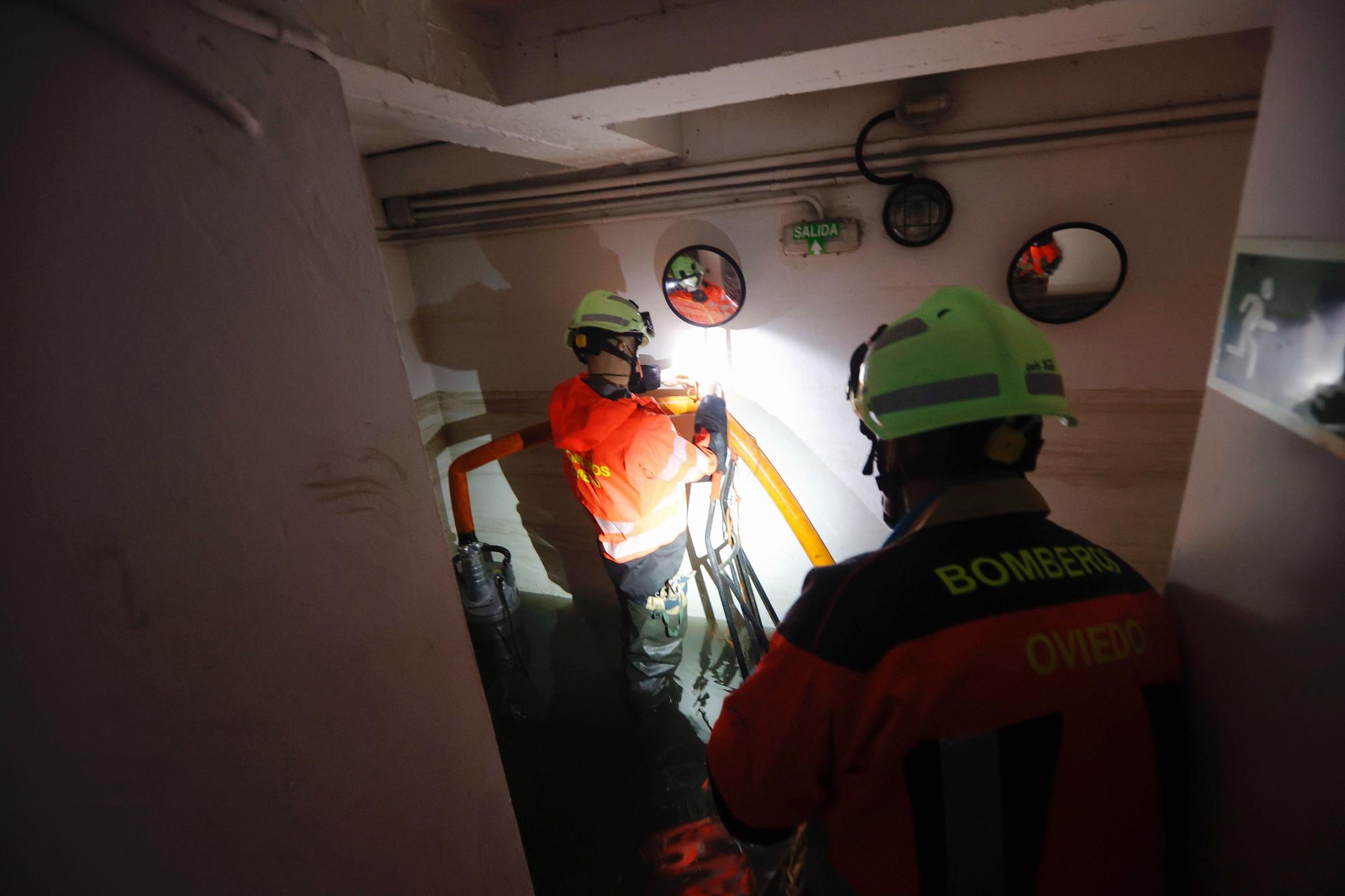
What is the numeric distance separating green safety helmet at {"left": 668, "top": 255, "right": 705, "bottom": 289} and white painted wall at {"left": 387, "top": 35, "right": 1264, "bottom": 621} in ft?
0.38

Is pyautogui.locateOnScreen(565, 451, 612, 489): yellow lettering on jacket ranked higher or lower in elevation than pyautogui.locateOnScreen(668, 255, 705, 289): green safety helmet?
lower

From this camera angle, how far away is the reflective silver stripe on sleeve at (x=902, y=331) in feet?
3.59

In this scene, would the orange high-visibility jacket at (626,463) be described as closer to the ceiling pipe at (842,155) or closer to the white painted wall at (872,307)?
the white painted wall at (872,307)

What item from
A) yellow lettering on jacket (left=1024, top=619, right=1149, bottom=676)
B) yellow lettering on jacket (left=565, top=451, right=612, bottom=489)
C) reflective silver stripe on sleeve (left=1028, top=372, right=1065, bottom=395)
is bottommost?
yellow lettering on jacket (left=565, top=451, right=612, bottom=489)

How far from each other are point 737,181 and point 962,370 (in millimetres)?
1991

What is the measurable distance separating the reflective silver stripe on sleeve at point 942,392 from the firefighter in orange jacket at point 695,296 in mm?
1927

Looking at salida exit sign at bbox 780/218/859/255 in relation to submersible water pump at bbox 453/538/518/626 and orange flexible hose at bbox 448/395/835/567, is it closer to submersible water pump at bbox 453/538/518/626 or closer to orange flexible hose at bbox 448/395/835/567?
orange flexible hose at bbox 448/395/835/567

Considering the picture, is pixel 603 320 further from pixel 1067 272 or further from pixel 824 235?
pixel 1067 272

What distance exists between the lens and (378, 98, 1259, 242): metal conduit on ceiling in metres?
2.06

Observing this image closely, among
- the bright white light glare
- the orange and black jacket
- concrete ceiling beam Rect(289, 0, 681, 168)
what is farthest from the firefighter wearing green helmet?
the bright white light glare

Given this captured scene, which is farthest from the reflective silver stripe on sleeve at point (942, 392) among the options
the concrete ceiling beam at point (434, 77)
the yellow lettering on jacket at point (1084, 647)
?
the concrete ceiling beam at point (434, 77)

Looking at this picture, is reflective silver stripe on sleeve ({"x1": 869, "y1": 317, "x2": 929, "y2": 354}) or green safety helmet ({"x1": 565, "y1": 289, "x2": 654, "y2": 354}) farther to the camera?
green safety helmet ({"x1": 565, "y1": 289, "x2": 654, "y2": 354})

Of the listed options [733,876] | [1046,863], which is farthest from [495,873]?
[733,876]

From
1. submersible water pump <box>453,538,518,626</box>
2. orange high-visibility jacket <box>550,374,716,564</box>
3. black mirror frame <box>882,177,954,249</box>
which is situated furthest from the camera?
submersible water pump <box>453,538,518,626</box>
